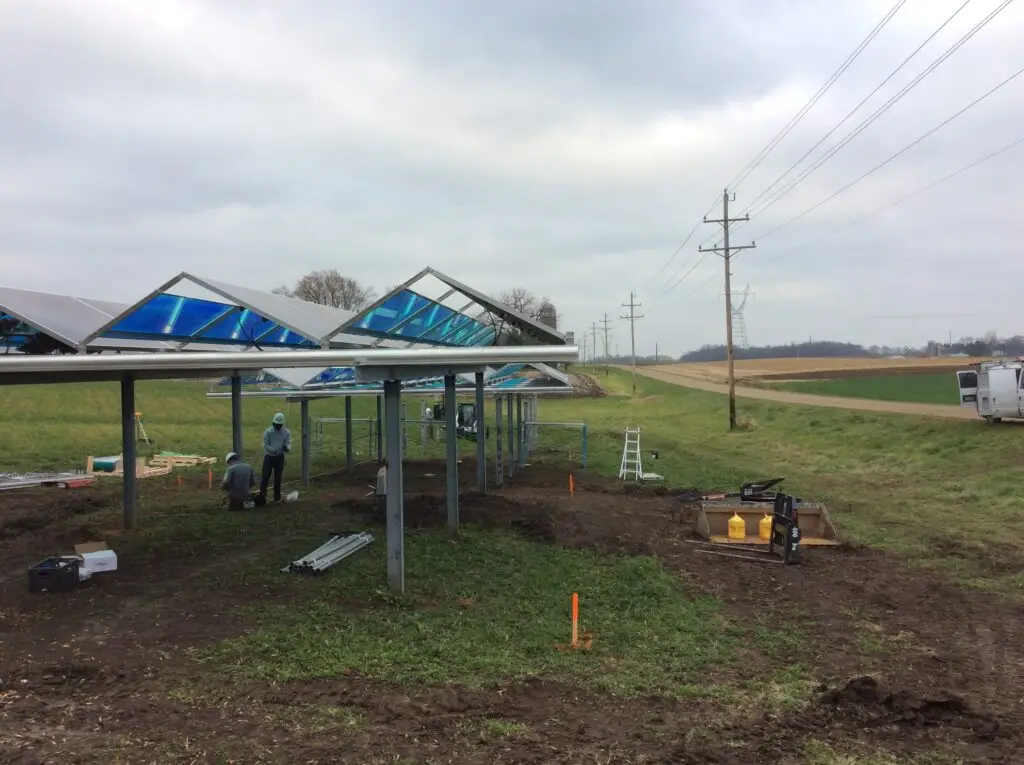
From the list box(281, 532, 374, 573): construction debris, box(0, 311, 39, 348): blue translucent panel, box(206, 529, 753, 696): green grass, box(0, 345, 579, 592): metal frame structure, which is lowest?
box(206, 529, 753, 696): green grass

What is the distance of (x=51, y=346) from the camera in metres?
8.84

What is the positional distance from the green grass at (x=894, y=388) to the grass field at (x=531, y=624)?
22144 mm

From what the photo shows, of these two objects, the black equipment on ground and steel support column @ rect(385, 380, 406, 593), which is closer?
steel support column @ rect(385, 380, 406, 593)

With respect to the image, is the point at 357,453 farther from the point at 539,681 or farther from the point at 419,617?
the point at 539,681

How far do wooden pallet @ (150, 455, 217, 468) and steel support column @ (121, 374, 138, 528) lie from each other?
9596 mm

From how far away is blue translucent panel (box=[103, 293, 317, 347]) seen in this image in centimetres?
848

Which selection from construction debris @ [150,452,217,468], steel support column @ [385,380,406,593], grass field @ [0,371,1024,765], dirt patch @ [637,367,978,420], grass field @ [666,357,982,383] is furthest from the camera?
grass field @ [666,357,982,383]

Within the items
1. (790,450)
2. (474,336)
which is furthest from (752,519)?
(790,450)

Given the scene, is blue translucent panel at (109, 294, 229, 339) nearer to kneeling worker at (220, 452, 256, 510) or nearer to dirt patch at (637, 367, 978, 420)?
kneeling worker at (220, 452, 256, 510)

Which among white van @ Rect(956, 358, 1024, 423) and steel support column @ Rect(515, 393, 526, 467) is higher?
white van @ Rect(956, 358, 1024, 423)

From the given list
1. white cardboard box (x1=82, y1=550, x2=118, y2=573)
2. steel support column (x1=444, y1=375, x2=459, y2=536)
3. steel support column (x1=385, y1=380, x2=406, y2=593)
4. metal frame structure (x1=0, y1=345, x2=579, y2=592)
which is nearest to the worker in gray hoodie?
steel support column (x1=444, y1=375, x2=459, y2=536)

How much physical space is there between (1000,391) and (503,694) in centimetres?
2432

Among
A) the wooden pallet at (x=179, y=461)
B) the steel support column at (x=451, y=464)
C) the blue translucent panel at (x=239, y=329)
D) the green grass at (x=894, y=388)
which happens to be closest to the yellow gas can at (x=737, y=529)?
the steel support column at (x=451, y=464)

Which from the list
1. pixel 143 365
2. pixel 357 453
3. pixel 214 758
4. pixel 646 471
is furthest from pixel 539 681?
pixel 357 453
